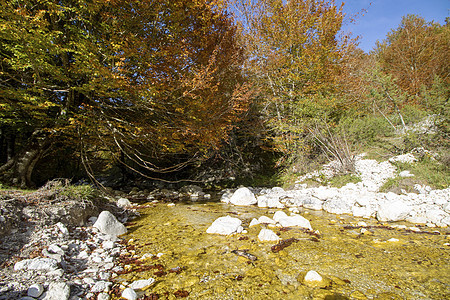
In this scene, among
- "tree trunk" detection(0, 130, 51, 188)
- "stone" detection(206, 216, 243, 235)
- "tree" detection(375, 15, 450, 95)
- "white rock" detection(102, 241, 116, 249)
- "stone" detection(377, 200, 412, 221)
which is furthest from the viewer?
"tree" detection(375, 15, 450, 95)

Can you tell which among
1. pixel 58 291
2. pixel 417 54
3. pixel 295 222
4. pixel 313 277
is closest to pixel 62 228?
pixel 58 291

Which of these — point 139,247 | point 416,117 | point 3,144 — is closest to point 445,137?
point 416,117

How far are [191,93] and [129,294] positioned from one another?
17.1 feet

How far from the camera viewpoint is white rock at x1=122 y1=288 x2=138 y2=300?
2100mm

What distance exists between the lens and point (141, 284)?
2.35 m

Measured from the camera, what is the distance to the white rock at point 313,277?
96.1 inches

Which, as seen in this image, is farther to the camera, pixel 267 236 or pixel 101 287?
pixel 267 236

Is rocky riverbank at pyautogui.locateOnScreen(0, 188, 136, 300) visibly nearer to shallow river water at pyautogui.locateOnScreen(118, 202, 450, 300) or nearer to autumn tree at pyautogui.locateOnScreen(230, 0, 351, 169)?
shallow river water at pyautogui.locateOnScreen(118, 202, 450, 300)

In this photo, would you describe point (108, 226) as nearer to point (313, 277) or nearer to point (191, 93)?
point (313, 277)

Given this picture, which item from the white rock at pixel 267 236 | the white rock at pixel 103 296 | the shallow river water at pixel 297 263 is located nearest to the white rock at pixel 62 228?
the shallow river water at pixel 297 263

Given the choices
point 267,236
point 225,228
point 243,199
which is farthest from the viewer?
point 243,199

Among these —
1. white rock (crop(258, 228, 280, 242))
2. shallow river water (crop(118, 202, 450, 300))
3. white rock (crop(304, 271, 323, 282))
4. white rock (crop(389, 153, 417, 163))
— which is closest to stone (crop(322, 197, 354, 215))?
shallow river water (crop(118, 202, 450, 300))

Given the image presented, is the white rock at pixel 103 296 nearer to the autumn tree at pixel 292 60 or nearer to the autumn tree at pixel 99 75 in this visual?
the autumn tree at pixel 99 75

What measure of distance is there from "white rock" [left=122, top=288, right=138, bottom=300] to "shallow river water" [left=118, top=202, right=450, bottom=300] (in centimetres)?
15
